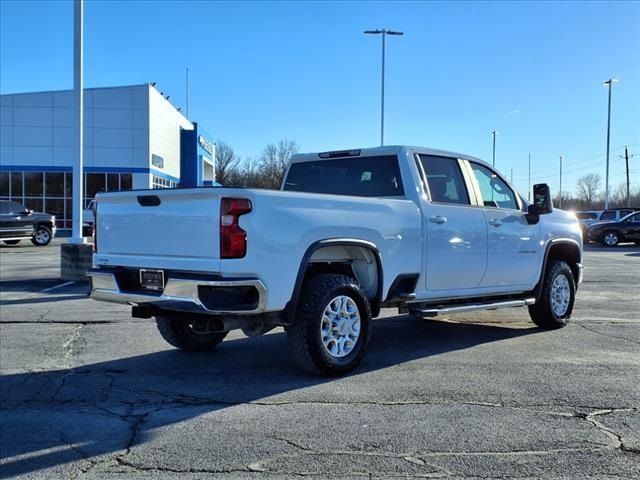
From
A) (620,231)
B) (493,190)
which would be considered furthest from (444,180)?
(620,231)

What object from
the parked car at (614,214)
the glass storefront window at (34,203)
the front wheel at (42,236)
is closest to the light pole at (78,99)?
the front wheel at (42,236)

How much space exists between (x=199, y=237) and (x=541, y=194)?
4.45 m

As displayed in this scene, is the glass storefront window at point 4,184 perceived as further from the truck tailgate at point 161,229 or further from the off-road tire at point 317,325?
the off-road tire at point 317,325

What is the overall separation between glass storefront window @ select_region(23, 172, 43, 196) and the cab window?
116ft

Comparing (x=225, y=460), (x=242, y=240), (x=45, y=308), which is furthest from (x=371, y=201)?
(x=45, y=308)

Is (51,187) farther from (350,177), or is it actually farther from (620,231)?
(350,177)

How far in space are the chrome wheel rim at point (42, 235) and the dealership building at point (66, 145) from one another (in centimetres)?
1103

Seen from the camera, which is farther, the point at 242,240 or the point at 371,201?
the point at 371,201

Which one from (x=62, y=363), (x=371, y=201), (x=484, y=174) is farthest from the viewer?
(x=484, y=174)

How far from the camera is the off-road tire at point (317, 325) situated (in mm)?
5199

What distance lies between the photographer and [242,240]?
4.70 meters

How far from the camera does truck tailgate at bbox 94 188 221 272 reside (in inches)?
188

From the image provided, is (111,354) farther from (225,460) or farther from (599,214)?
Answer: (599,214)

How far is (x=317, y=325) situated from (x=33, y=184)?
3684cm
